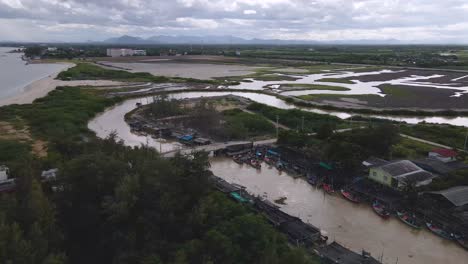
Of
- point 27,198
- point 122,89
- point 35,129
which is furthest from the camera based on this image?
point 122,89

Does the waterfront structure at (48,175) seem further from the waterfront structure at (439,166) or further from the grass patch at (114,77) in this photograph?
the grass patch at (114,77)

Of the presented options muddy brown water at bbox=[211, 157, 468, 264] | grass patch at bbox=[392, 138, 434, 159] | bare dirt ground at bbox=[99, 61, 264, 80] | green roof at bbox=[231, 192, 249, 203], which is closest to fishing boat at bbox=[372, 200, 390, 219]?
muddy brown water at bbox=[211, 157, 468, 264]

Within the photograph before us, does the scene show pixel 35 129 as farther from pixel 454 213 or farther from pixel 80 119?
pixel 454 213

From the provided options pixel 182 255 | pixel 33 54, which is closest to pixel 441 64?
pixel 182 255

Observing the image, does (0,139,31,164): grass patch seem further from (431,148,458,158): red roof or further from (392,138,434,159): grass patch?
(431,148,458,158): red roof

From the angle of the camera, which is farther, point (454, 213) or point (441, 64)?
point (441, 64)

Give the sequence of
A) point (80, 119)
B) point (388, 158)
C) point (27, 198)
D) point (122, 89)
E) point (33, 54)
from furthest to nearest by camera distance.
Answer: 1. point (33, 54)
2. point (122, 89)
3. point (80, 119)
4. point (388, 158)
5. point (27, 198)
